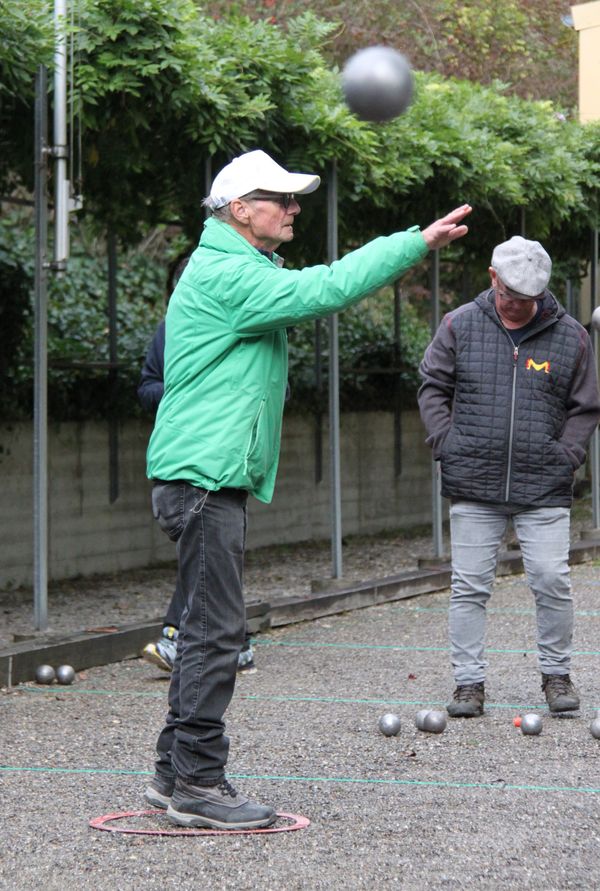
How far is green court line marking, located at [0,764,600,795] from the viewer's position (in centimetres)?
516

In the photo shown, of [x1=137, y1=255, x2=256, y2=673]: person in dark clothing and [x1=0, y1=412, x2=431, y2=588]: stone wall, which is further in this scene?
[x1=0, y1=412, x2=431, y2=588]: stone wall

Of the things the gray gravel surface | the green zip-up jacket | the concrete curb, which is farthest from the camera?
the concrete curb

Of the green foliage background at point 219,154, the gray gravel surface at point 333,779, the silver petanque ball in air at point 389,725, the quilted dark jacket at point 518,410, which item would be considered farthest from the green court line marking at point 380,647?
the green foliage background at point 219,154

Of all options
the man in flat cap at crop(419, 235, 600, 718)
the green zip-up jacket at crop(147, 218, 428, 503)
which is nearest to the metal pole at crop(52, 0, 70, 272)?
the man in flat cap at crop(419, 235, 600, 718)

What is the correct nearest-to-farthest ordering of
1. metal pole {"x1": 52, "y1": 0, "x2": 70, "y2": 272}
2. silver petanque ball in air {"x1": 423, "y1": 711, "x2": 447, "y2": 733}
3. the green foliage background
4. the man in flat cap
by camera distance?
silver petanque ball in air {"x1": 423, "y1": 711, "x2": 447, "y2": 733} < the man in flat cap < metal pole {"x1": 52, "y1": 0, "x2": 70, "y2": 272} < the green foliage background

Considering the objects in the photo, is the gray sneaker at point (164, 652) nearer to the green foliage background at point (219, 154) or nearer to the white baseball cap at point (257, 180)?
the green foliage background at point (219, 154)

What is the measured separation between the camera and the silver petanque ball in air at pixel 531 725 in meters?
5.97

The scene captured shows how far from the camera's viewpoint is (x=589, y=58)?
1666 centimetres

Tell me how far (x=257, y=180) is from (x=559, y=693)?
286cm

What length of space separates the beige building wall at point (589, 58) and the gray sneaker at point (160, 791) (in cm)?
1259

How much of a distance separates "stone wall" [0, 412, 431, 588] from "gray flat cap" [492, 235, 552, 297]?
18.2ft

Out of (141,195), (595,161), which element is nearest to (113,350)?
(141,195)

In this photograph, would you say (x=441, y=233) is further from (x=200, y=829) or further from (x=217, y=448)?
(x=200, y=829)

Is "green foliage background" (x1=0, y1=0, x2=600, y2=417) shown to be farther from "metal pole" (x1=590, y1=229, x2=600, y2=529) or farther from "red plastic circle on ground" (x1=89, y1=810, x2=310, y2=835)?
Result: "red plastic circle on ground" (x1=89, y1=810, x2=310, y2=835)
